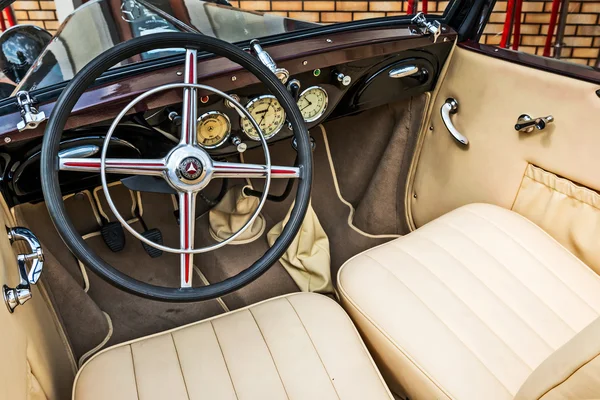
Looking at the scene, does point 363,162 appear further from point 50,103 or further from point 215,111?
point 50,103

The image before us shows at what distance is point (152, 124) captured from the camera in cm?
116

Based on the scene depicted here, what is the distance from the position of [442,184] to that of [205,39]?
3.17 ft

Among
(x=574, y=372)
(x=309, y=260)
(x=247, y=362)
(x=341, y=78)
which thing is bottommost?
(x=309, y=260)

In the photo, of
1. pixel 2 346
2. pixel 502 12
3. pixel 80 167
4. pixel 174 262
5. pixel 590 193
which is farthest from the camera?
pixel 502 12

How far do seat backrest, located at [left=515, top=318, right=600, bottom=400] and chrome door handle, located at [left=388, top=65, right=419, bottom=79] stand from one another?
3.10ft

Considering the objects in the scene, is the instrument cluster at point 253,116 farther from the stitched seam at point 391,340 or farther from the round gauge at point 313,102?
the stitched seam at point 391,340

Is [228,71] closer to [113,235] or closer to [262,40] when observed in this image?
[262,40]

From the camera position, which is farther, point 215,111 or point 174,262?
point 174,262

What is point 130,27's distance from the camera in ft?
4.40

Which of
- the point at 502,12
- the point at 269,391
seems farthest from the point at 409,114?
the point at 502,12

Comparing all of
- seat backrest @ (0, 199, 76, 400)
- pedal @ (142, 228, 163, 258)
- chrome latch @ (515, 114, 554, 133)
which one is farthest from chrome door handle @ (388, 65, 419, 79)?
seat backrest @ (0, 199, 76, 400)

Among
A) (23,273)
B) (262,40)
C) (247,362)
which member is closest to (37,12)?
(262,40)

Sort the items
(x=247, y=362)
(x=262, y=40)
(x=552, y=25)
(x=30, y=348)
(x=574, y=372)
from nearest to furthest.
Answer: (x=574, y=372)
(x=30, y=348)
(x=247, y=362)
(x=262, y=40)
(x=552, y=25)

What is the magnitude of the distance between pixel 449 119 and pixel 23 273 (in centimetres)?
124
